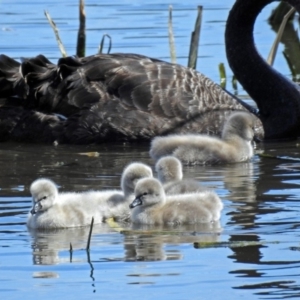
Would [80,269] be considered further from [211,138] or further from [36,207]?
[211,138]

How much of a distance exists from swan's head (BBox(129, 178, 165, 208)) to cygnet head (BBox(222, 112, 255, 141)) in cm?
241

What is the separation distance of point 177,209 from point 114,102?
11.1 ft

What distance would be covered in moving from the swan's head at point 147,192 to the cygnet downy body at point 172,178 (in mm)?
602

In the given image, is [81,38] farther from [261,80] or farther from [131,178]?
[131,178]

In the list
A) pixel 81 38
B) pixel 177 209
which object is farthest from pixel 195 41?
pixel 177 209

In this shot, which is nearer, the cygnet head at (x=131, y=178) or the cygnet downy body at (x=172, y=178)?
the cygnet head at (x=131, y=178)

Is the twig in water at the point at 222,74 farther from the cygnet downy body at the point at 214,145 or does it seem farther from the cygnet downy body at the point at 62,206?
the cygnet downy body at the point at 62,206

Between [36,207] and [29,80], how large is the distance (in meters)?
3.88

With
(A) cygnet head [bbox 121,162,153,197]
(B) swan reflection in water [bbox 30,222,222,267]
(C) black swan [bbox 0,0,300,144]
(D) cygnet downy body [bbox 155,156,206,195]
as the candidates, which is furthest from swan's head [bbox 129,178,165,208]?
(C) black swan [bbox 0,0,300,144]

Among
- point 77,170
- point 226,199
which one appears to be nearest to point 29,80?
point 77,170

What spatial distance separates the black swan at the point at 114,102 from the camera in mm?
10062

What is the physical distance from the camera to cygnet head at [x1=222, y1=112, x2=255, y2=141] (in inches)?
359


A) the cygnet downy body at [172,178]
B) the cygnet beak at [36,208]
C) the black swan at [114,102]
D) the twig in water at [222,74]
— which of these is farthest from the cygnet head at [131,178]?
the twig in water at [222,74]

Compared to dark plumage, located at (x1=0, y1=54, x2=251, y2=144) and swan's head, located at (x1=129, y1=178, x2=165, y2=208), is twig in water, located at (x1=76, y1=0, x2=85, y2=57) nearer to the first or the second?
dark plumage, located at (x1=0, y1=54, x2=251, y2=144)
